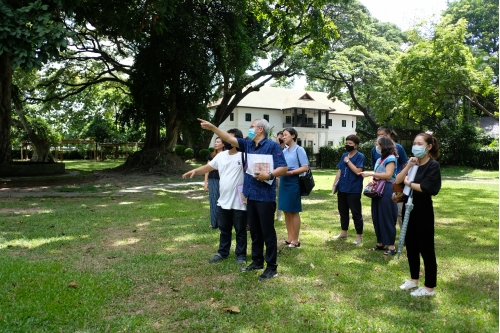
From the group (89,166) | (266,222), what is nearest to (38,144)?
(89,166)

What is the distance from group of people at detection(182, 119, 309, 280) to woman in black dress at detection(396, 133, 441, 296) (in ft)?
4.76

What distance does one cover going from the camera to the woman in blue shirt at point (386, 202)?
6004 mm

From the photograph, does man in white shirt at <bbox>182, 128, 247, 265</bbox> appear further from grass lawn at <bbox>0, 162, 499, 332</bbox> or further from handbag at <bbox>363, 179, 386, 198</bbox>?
handbag at <bbox>363, 179, 386, 198</bbox>

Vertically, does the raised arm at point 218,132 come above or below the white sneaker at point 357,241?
above

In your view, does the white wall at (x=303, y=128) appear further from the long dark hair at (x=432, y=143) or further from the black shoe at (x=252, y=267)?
the long dark hair at (x=432, y=143)

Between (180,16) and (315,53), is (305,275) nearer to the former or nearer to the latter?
(315,53)

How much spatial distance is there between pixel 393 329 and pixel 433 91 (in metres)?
27.0

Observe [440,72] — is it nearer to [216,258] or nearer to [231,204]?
[231,204]

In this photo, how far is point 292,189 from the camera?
6.36m

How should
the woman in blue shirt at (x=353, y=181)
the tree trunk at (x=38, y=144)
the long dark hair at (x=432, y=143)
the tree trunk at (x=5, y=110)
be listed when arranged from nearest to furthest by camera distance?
the long dark hair at (x=432, y=143) < the woman in blue shirt at (x=353, y=181) < the tree trunk at (x=5, y=110) < the tree trunk at (x=38, y=144)

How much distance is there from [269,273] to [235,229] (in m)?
0.91

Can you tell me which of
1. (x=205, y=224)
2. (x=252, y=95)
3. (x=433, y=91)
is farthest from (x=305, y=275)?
(x=252, y=95)

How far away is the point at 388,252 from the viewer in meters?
6.06

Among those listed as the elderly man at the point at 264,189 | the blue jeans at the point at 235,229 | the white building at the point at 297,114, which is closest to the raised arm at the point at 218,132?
the elderly man at the point at 264,189
